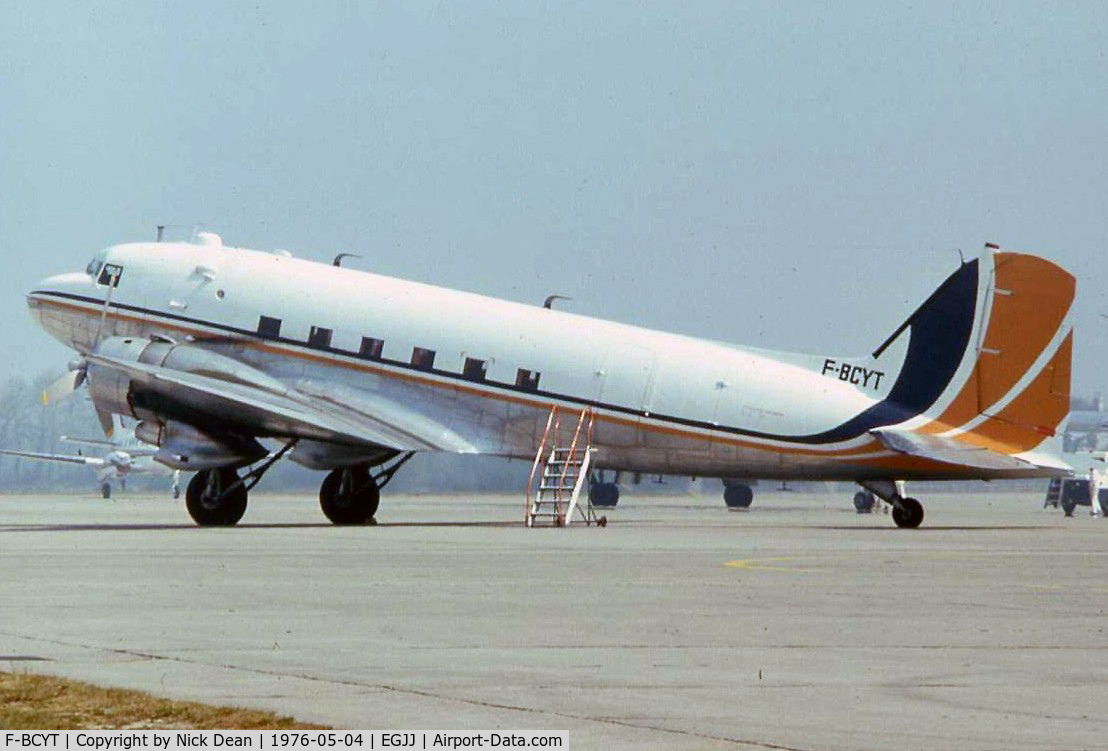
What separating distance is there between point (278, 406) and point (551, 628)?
83.7ft

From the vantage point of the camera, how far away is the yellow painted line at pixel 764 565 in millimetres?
28266

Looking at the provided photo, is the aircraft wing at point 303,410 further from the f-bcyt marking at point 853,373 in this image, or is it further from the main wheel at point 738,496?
the main wheel at point 738,496

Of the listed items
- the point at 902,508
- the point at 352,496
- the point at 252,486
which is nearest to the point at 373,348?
the point at 352,496

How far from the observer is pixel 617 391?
44.2 metres

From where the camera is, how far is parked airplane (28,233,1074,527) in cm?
4300

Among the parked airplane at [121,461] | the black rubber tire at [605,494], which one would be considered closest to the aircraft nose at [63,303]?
the black rubber tire at [605,494]

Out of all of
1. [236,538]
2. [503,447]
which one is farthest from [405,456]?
[236,538]

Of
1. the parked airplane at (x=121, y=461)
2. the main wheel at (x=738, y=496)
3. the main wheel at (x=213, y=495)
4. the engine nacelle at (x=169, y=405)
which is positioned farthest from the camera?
the parked airplane at (x=121, y=461)

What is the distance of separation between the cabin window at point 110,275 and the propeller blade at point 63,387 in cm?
239

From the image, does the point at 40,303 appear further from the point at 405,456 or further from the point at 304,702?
the point at 304,702

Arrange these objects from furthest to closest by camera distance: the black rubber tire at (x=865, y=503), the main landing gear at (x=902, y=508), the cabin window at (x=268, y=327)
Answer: the black rubber tire at (x=865, y=503) < the cabin window at (x=268, y=327) < the main landing gear at (x=902, y=508)

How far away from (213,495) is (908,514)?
15.2 metres

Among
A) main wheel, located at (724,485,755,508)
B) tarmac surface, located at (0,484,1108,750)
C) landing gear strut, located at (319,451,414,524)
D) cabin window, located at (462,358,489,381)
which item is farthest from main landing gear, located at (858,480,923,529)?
main wheel, located at (724,485,755,508)

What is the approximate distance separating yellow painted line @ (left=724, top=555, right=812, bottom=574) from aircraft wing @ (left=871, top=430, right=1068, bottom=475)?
1070 centimetres
